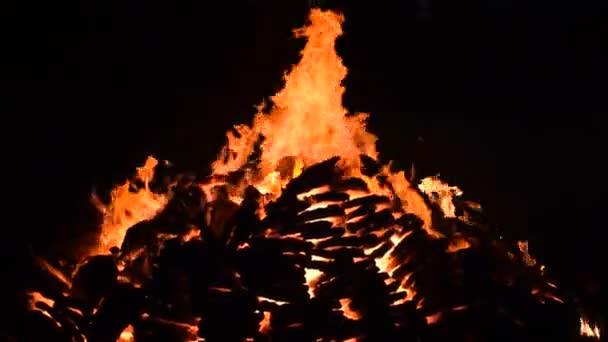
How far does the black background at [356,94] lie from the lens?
275 centimetres

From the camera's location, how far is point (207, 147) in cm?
281

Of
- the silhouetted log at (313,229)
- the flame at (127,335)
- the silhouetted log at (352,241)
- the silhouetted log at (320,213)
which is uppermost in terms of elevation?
the silhouetted log at (320,213)

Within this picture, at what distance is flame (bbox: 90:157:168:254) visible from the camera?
1541 mm

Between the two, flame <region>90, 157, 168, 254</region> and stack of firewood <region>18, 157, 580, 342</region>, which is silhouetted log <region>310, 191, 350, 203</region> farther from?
flame <region>90, 157, 168, 254</region>

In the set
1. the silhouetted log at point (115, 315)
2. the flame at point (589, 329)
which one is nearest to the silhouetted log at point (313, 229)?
the silhouetted log at point (115, 315)

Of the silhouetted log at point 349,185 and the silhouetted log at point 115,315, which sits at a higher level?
the silhouetted log at point 349,185

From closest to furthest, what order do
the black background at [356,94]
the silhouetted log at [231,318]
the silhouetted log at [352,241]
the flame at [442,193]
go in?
the silhouetted log at [231,318] → the silhouetted log at [352,241] → the flame at [442,193] → the black background at [356,94]

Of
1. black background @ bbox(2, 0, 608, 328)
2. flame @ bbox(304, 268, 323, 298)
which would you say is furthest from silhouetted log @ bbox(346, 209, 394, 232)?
black background @ bbox(2, 0, 608, 328)

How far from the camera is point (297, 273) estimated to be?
1348 millimetres

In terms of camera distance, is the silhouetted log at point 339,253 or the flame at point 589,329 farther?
the flame at point 589,329

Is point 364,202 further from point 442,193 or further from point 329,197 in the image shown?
point 442,193

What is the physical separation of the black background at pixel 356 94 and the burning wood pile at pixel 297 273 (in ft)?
3.82

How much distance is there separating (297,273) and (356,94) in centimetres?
167

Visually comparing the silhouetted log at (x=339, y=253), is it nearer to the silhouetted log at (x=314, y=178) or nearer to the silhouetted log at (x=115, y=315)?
the silhouetted log at (x=314, y=178)
